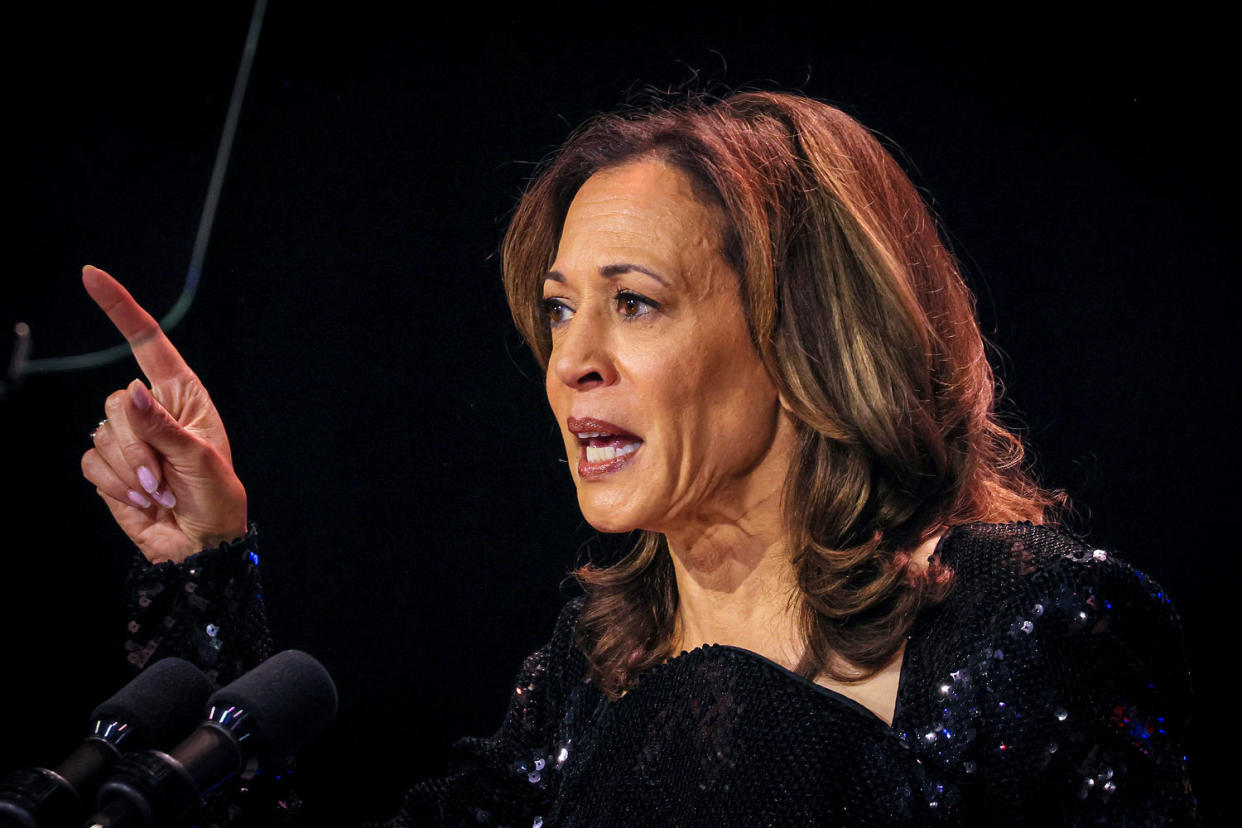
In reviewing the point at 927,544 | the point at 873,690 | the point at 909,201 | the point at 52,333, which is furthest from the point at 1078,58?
the point at 52,333

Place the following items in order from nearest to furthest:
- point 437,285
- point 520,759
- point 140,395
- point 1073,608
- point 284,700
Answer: point 284,700 → point 1073,608 → point 140,395 → point 520,759 → point 437,285

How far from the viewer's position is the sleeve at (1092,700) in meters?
1.23

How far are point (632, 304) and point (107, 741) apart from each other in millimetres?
890

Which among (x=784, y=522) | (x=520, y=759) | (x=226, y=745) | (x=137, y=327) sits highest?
(x=137, y=327)

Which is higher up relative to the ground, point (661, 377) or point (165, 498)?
point (661, 377)

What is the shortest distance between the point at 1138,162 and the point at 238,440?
176 cm

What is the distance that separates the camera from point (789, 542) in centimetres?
159

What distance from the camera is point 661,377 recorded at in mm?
1529

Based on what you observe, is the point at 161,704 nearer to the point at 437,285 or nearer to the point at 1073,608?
the point at 1073,608

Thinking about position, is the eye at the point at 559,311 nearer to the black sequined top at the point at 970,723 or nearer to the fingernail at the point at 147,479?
the black sequined top at the point at 970,723

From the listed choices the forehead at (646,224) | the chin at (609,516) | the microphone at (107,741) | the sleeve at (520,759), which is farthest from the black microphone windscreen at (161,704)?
the forehead at (646,224)

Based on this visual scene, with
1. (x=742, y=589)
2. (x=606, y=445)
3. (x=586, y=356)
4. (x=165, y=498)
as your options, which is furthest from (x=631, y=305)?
(x=165, y=498)

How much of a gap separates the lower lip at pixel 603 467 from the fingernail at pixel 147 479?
66 cm

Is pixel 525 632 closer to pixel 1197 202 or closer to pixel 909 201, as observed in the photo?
pixel 909 201
